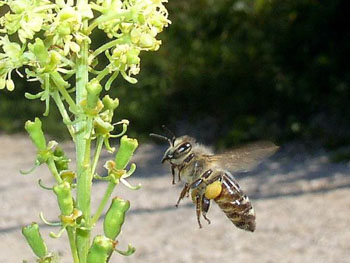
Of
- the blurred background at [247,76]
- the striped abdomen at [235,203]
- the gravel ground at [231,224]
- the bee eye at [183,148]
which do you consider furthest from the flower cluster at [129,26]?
the blurred background at [247,76]

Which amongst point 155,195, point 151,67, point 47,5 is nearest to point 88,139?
point 47,5

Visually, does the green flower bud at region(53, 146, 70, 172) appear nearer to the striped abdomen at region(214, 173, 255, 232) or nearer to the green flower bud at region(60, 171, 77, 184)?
the green flower bud at region(60, 171, 77, 184)

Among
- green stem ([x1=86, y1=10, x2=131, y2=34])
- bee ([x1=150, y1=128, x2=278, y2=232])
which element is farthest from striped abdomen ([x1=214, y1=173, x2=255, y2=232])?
green stem ([x1=86, y1=10, x2=131, y2=34])

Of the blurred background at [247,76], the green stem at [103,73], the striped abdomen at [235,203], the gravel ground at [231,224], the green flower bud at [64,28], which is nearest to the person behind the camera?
the green flower bud at [64,28]

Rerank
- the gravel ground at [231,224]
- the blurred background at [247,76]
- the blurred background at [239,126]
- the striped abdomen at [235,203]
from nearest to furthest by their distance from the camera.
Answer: the striped abdomen at [235,203] < the gravel ground at [231,224] < the blurred background at [239,126] < the blurred background at [247,76]

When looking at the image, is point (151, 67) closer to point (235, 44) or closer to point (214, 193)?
point (235, 44)

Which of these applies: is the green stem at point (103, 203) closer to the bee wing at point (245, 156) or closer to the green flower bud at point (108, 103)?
the green flower bud at point (108, 103)

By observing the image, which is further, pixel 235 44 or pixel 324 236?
pixel 235 44
